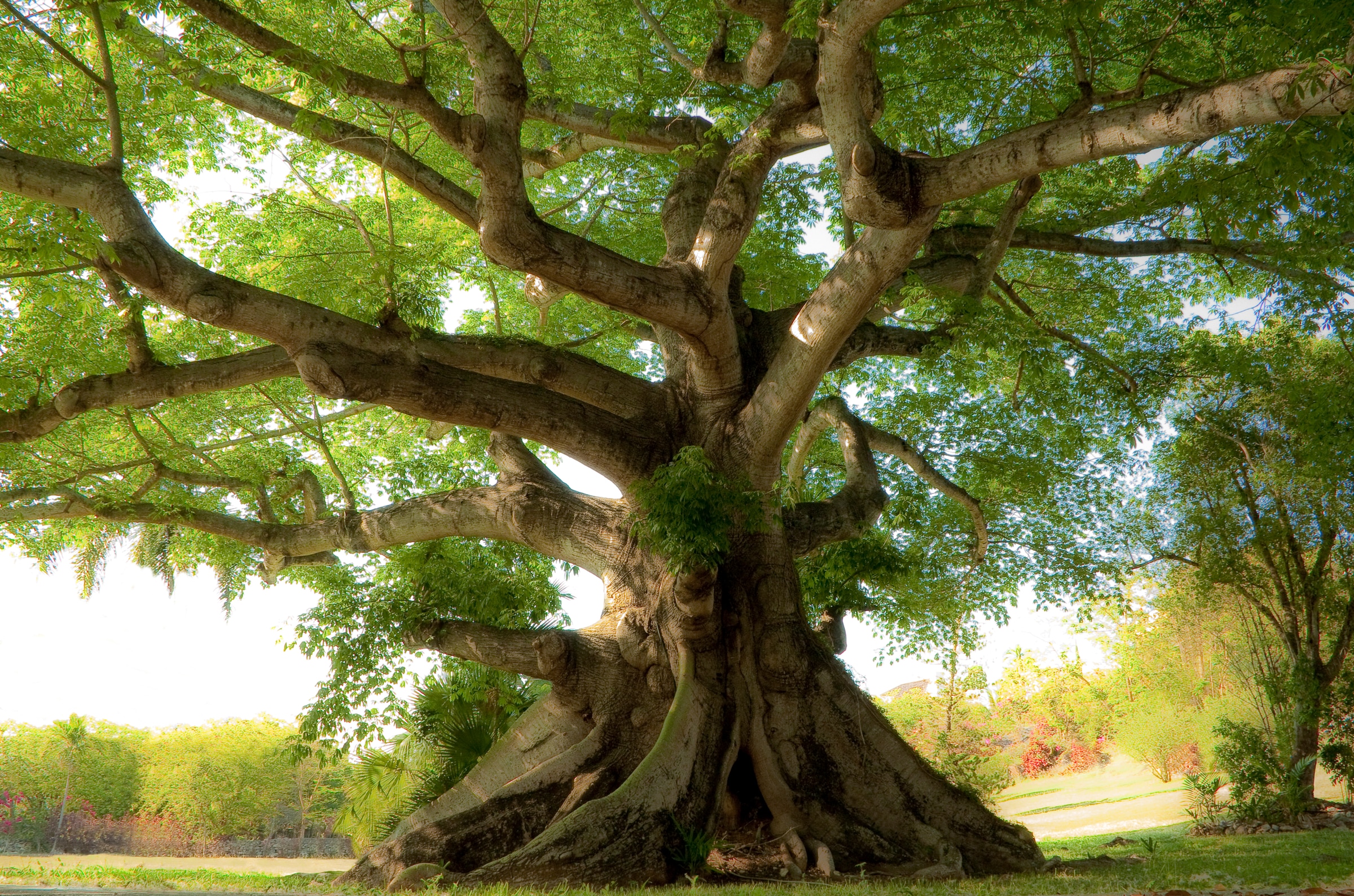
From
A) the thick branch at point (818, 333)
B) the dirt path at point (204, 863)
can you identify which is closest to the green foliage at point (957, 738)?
the thick branch at point (818, 333)

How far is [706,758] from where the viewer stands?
7.24 meters

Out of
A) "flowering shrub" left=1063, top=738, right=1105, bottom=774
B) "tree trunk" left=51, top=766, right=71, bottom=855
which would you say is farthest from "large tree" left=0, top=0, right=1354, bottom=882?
"flowering shrub" left=1063, top=738, right=1105, bottom=774

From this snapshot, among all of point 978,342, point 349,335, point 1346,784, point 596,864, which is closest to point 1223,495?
point 1346,784

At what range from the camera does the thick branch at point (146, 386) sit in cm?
691

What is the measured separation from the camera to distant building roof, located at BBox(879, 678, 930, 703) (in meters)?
33.6

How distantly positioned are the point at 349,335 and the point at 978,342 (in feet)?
20.1

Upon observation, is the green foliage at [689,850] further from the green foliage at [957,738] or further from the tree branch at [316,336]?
the tree branch at [316,336]

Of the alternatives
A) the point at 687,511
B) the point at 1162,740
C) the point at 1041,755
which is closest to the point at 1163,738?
the point at 1162,740

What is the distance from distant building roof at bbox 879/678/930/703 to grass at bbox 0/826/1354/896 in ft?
77.9

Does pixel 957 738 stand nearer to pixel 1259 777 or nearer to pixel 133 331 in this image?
pixel 1259 777

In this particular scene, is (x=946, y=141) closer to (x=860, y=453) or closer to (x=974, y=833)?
(x=860, y=453)

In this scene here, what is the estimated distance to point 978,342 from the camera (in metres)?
9.14

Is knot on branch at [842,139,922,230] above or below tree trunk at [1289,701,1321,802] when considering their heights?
above

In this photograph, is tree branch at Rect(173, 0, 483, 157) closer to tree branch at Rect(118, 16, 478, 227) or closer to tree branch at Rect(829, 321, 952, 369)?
tree branch at Rect(118, 16, 478, 227)
